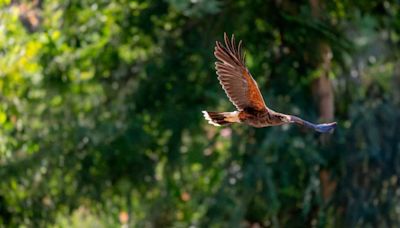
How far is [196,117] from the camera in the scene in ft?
34.8

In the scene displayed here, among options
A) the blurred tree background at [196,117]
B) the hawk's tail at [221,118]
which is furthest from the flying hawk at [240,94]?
the blurred tree background at [196,117]

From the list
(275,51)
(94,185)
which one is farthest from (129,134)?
(275,51)

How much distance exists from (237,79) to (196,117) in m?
5.28

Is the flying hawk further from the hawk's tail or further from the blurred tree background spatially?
the blurred tree background

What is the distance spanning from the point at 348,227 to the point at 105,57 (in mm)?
2971

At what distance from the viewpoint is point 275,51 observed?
11.0m

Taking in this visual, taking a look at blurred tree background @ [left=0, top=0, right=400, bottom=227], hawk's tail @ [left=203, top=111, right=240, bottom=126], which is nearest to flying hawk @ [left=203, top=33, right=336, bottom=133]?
hawk's tail @ [left=203, top=111, right=240, bottom=126]

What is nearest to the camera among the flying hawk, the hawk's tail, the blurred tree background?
the flying hawk

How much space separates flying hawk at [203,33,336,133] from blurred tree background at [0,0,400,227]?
Result: 4617 mm

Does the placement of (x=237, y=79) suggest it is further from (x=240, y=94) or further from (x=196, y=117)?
(x=196, y=117)

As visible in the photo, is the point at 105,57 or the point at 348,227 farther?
the point at 105,57

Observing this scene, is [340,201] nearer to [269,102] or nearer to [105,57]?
[269,102]

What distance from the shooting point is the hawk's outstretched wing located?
5254 mm

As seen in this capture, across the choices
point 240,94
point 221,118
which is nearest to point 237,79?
point 240,94
